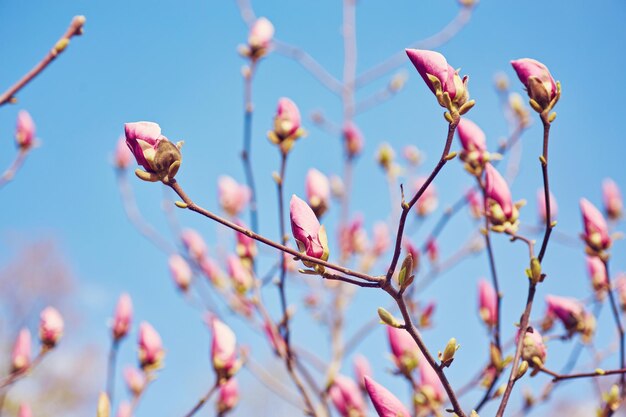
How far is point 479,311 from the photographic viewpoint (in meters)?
1.63

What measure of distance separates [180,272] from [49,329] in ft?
2.29

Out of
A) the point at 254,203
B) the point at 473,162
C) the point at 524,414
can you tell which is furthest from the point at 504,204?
the point at 524,414

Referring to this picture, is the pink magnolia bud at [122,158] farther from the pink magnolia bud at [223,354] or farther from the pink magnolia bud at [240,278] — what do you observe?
the pink magnolia bud at [223,354]

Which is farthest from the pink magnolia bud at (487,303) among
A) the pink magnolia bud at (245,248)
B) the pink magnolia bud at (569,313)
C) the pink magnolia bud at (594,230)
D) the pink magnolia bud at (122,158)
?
the pink magnolia bud at (122,158)

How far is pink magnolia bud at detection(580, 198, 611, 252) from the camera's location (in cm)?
129

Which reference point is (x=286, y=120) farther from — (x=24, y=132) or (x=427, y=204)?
(x=427, y=204)

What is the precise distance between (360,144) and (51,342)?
1622 mm

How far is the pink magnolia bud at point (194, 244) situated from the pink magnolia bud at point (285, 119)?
4.08 ft

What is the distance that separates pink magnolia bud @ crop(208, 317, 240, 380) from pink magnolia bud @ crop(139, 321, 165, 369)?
334 mm

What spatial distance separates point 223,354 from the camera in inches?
53.8

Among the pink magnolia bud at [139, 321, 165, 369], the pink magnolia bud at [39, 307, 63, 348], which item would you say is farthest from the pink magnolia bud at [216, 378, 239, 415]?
the pink magnolia bud at [39, 307, 63, 348]

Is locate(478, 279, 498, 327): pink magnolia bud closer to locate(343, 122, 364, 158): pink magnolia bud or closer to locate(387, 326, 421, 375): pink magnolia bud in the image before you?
locate(387, 326, 421, 375): pink magnolia bud

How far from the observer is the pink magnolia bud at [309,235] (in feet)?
2.89

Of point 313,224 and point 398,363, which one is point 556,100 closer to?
point 313,224
